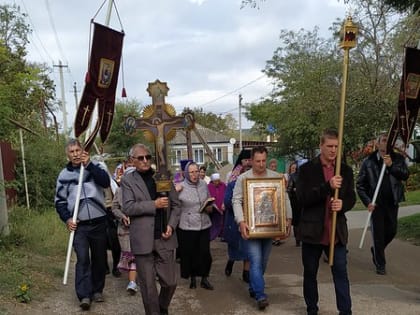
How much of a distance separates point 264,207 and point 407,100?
9.12ft

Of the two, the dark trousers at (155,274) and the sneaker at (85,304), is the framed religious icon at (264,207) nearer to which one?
the dark trousers at (155,274)

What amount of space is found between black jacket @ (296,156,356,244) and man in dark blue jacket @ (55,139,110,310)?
2.34 metres

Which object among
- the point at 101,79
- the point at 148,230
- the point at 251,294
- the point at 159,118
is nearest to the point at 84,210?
the point at 148,230

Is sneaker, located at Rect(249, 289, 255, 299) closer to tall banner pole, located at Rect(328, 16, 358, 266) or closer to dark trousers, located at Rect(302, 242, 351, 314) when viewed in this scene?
dark trousers, located at Rect(302, 242, 351, 314)

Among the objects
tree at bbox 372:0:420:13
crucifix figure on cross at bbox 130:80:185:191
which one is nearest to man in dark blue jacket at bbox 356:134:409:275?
tree at bbox 372:0:420:13

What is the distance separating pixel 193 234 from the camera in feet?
24.0

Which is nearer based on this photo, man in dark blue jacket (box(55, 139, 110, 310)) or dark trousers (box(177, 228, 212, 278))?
man in dark blue jacket (box(55, 139, 110, 310))

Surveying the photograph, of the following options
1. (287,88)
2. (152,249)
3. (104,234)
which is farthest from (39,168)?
(287,88)

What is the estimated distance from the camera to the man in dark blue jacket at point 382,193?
297 inches

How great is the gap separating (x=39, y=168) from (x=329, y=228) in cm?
1047

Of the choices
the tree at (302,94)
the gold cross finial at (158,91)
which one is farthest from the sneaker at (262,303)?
the tree at (302,94)

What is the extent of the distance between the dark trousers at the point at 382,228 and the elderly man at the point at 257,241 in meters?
2.14

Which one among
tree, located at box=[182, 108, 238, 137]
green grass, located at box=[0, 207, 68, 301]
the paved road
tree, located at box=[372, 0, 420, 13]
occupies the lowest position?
the paved road

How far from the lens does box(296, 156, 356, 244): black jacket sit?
5.26 metres
